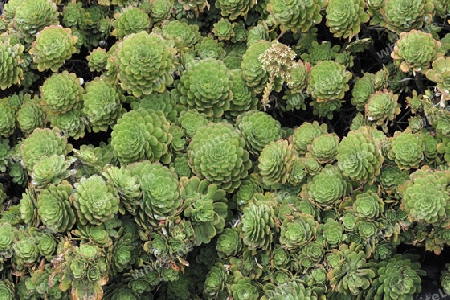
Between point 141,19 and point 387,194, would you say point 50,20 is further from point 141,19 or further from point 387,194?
point 387,194

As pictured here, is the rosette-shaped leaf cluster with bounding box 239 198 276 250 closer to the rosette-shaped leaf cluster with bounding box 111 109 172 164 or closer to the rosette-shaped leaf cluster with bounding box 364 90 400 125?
the rosette-shaped leaf cluster with bounding box 111 109 172 164

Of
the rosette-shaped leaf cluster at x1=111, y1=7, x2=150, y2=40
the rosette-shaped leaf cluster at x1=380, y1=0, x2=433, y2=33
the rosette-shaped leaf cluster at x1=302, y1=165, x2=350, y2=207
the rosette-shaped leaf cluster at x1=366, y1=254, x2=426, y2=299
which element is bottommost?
the rosette-shaped leaf cluster at x1=366, y1=254, x2=426, y2=299

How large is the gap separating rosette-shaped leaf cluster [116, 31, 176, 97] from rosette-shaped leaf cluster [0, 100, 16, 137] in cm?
53

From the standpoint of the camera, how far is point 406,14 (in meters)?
2.46

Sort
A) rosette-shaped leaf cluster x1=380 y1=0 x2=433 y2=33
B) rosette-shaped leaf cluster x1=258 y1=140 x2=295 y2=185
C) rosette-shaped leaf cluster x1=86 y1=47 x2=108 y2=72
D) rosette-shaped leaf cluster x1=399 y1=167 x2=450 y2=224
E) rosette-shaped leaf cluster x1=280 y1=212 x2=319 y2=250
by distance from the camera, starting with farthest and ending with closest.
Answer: rosette-shaped leaf cluster x1=86 y1=47 x2=108 y2=72
rosette-shaped leaf cluster x1=380 y1=0 x2=433 y2=33
rosette-shaped leaf cluster x1=258 y1=140 x2=295 y2=185
rosette-shaped leaf cluster x1=280 y1=212 x2=319 y2=250
rosette-shaped leaf cluster x1=399 y1=167 x2=450 y2=224

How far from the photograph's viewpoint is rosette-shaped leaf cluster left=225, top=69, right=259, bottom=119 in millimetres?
2615

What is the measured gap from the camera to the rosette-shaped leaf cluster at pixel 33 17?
2.63 m

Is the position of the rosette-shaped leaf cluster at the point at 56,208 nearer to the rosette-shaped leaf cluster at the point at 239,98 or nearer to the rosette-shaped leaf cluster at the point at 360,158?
the rosette-shaped leaf cluster at the point at 239,98

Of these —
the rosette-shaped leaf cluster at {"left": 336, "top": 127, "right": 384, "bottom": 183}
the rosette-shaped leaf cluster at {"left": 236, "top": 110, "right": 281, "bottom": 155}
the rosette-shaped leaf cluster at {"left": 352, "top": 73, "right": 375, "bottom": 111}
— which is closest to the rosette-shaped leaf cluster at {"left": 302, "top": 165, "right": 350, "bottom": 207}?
the rosette-shaped leaf cluster at {"left": 336, "top": 127, "right": 384, "bottom": 183}

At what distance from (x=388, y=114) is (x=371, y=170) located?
34 cm

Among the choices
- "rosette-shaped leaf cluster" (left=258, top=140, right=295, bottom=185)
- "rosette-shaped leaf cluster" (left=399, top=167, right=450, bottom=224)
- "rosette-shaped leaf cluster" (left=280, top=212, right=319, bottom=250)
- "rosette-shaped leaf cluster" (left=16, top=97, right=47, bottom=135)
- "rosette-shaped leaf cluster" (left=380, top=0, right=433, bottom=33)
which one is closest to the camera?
"rosette-shaped leaf cluster" (left=399, top=167, right=450, bottom=224)

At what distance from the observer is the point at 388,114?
2510mm

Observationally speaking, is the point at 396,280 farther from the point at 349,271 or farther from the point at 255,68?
the point at 255,68

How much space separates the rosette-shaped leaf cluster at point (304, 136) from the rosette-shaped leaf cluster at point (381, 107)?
22cm
